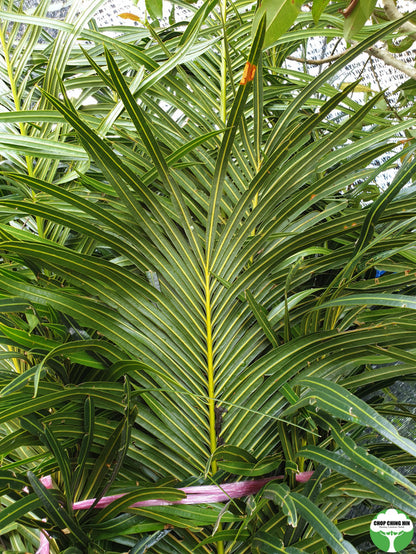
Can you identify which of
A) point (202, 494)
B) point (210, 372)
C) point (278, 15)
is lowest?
point (202, 494)

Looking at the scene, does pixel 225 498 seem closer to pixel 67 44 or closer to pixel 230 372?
pixel 230 372

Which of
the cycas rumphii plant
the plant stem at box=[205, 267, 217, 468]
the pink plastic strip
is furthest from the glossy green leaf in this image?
the pink plastic strip

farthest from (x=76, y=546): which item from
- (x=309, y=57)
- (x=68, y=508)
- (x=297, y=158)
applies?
(x=309, y=57)

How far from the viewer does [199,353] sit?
21.7 inches

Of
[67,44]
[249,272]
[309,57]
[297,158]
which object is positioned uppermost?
[309,57]

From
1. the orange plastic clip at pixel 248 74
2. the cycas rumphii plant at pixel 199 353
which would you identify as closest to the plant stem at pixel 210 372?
the cycas rumphii plant at pixel 199 353

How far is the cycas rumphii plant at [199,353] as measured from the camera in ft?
1.45

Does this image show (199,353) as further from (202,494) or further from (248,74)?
(248,74)

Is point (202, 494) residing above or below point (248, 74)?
below

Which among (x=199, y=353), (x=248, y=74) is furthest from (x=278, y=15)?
(x=199, y=353)

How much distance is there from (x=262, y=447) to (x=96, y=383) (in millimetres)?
196

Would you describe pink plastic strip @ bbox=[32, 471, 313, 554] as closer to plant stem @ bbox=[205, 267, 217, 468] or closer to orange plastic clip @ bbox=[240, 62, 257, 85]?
plant stem @ bbox=[205, 267, 217, 468]

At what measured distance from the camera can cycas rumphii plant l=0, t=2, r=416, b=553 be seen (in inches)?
17.3

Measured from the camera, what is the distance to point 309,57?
129 centimetres
